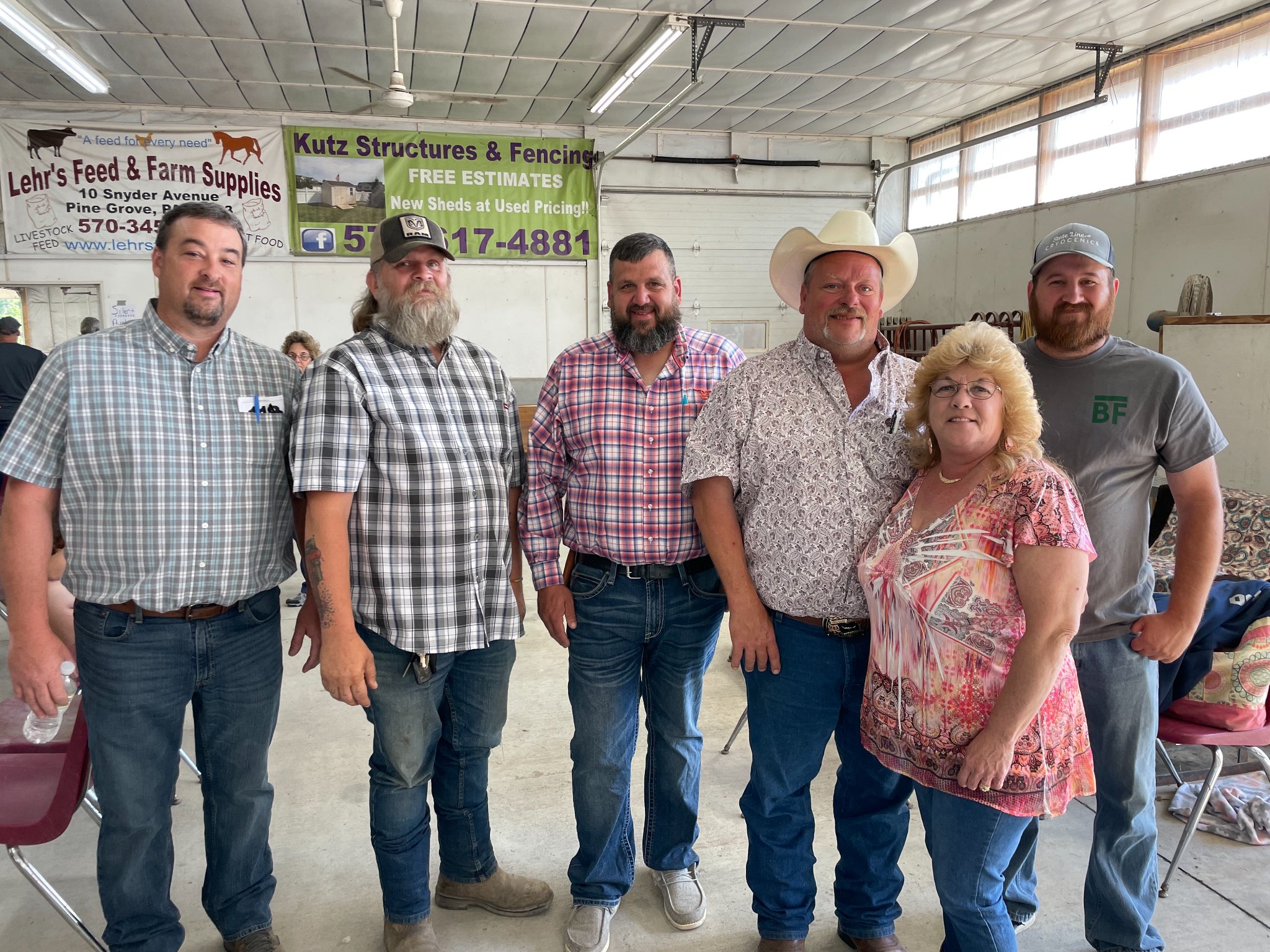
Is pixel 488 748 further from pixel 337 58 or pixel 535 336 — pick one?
pixel 535 336

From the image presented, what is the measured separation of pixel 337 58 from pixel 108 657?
8319mm

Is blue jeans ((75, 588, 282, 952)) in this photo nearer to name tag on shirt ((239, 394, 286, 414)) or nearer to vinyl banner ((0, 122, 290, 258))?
name tag on shirt ((239, 394, 286, 414))

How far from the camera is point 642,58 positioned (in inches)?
322

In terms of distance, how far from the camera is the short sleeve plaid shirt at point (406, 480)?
6.59 ft

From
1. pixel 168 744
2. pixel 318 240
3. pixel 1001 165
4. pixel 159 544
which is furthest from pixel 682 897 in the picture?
pixel 1001 165

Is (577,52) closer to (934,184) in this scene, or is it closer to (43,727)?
(934,184)

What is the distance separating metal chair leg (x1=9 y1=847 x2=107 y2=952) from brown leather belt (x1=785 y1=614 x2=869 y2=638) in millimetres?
1962

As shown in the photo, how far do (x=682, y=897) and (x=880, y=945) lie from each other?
55 centimetres

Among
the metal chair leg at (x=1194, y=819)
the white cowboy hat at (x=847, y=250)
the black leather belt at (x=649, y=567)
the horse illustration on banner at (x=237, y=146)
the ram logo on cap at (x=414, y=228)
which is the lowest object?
the metal chair leg at (x=1194, y=819)

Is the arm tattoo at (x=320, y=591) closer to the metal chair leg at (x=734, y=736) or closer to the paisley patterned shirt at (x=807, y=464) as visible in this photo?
the paisley patterned shirt at (x=807, y=464)

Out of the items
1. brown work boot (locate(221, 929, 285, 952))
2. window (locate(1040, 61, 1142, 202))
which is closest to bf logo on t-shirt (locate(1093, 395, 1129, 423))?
brown work boot (locate(221, 929, 285, 952))

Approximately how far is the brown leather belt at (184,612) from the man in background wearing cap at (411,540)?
22 centimetres

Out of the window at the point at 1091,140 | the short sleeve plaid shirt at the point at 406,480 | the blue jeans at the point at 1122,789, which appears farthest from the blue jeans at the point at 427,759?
the window at the point at 1091,140

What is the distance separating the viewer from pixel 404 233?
220cm
